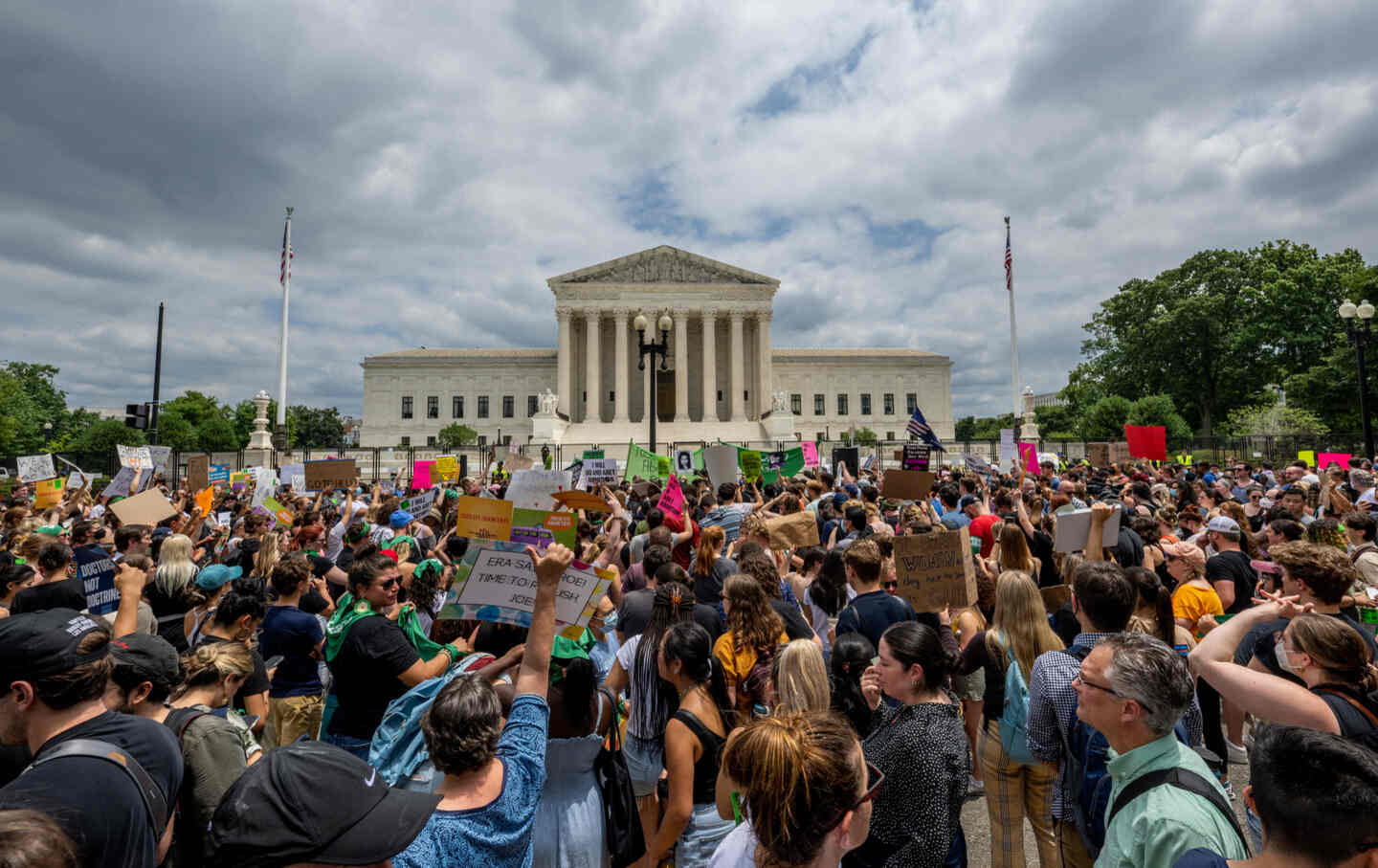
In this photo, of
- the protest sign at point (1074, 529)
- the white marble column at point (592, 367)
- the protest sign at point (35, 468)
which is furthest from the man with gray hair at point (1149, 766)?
the white marble column at point (592, 367)

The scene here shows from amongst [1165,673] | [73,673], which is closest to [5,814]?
[73,673]

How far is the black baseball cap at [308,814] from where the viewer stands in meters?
1.55

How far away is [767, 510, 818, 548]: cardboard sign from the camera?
278 inches

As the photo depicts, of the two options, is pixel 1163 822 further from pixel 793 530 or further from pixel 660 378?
pixel 660 378

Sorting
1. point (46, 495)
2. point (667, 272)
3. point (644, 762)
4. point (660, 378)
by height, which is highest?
point (667, 272)

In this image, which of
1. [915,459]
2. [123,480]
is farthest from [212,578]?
[915,459]

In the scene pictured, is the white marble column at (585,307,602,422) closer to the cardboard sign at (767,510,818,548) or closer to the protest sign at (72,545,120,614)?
the cardboard sign at (767,510,818,548)

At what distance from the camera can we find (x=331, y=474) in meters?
12.7

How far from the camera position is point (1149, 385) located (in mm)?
52500

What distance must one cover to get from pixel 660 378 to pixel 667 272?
381 inches

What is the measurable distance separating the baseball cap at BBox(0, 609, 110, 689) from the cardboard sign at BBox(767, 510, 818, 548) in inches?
220

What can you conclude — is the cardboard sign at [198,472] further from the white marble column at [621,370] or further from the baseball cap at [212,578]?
the white marble column at [621,370]

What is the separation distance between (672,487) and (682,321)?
166ft

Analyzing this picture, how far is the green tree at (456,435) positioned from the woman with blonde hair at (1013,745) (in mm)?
62100
